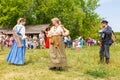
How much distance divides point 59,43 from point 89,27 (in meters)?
53.9

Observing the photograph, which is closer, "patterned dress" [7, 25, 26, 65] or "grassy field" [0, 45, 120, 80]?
"grassy field" [0, 45, 120, 80]

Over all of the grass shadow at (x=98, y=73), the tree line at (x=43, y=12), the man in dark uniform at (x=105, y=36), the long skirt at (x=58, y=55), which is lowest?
the grass shadow at (x=98, y=73)

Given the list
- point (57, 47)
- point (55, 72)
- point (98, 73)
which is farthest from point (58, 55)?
point (98, 73)

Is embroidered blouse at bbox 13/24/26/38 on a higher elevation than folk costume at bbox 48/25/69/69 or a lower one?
higher

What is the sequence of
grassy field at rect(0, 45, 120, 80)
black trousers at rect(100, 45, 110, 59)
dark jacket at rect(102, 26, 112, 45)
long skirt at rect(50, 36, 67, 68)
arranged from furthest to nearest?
black trousers at rect(100, 45, 110, 59) < dark jacket at rect(102, 26, 112, 45) < long skirt at rect(50, 36, 67, 68) < grassy field at rect(0, 45, 120, 80)

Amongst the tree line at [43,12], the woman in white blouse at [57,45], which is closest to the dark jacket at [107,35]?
the woman in white blouse at [57,45]

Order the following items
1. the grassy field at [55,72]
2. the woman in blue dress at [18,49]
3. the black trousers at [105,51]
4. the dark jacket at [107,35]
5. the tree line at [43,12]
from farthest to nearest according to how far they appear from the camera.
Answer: the tree line at [43,12] → the black trousers at [105,51] → the dark jacket at [107,35] → the woman in blue dress at [18,49] → the grassy field at [55,72]

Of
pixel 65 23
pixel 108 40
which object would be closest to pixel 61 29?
pixel 108 40

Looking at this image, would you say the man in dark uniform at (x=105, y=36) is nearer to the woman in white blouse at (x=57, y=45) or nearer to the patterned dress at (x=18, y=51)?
the woman in white blouse at (x=57, y=45)

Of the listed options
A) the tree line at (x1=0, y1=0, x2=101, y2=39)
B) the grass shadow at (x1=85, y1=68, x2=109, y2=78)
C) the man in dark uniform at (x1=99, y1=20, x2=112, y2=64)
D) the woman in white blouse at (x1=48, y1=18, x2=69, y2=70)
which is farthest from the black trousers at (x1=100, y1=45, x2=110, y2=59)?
the tree line at (x1=0, y1=0, x2=101, y2=39)

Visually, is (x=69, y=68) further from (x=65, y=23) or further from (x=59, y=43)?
(x=65, y=23)

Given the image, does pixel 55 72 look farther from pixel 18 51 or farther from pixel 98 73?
pixel 18 51

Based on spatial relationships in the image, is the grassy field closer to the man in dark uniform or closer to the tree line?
the man in dark uniform

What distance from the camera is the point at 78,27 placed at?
198 feet
